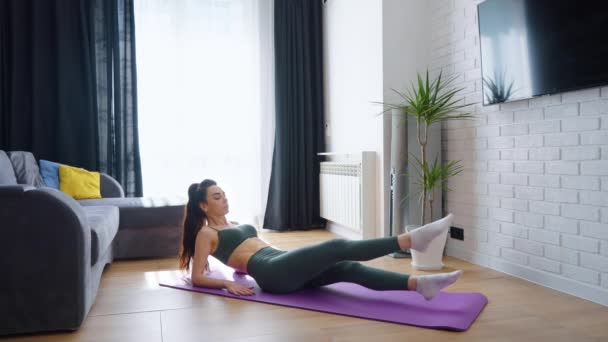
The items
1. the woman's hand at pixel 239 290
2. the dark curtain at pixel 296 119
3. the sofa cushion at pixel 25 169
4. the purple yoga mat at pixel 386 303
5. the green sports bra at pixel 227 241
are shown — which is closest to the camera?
the purple yoga mat at pixel 386 303

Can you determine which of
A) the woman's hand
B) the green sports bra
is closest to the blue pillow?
the green sports bra

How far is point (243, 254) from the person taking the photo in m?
2.40

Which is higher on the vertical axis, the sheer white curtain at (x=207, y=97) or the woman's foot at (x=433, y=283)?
the sheer white curtain at (x=207, y=97)

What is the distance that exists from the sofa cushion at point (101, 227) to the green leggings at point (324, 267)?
27.1 inches

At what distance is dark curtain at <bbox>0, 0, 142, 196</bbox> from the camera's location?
412 centimetres

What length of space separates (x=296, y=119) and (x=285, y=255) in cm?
273

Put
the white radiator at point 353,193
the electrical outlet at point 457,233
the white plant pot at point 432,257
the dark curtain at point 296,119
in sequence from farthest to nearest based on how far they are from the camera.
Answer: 1. the dark curtain at point 296,119
2. the white radiator at point 353,193
3. the electrical outlet at point 457,233
4. the white plant pot at point 432,257

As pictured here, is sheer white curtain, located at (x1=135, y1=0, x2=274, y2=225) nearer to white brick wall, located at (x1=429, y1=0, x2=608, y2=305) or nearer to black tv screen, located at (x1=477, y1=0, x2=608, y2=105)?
white brick wall, located at (x1=429, y1=0, x2=608, y2=305)

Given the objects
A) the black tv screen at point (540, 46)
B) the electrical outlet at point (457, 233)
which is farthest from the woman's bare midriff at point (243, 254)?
the black tv screen at point (540, 46)

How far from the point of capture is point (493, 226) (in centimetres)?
291

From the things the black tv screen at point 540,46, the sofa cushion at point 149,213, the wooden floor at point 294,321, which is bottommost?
the wooden floor at point 294,321

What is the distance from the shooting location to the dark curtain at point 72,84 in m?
4.12

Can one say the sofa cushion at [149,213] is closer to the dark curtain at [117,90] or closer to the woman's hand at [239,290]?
the dark curtain at [117,90]

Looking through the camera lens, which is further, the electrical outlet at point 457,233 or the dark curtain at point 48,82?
the dark curtain at point 48,82
